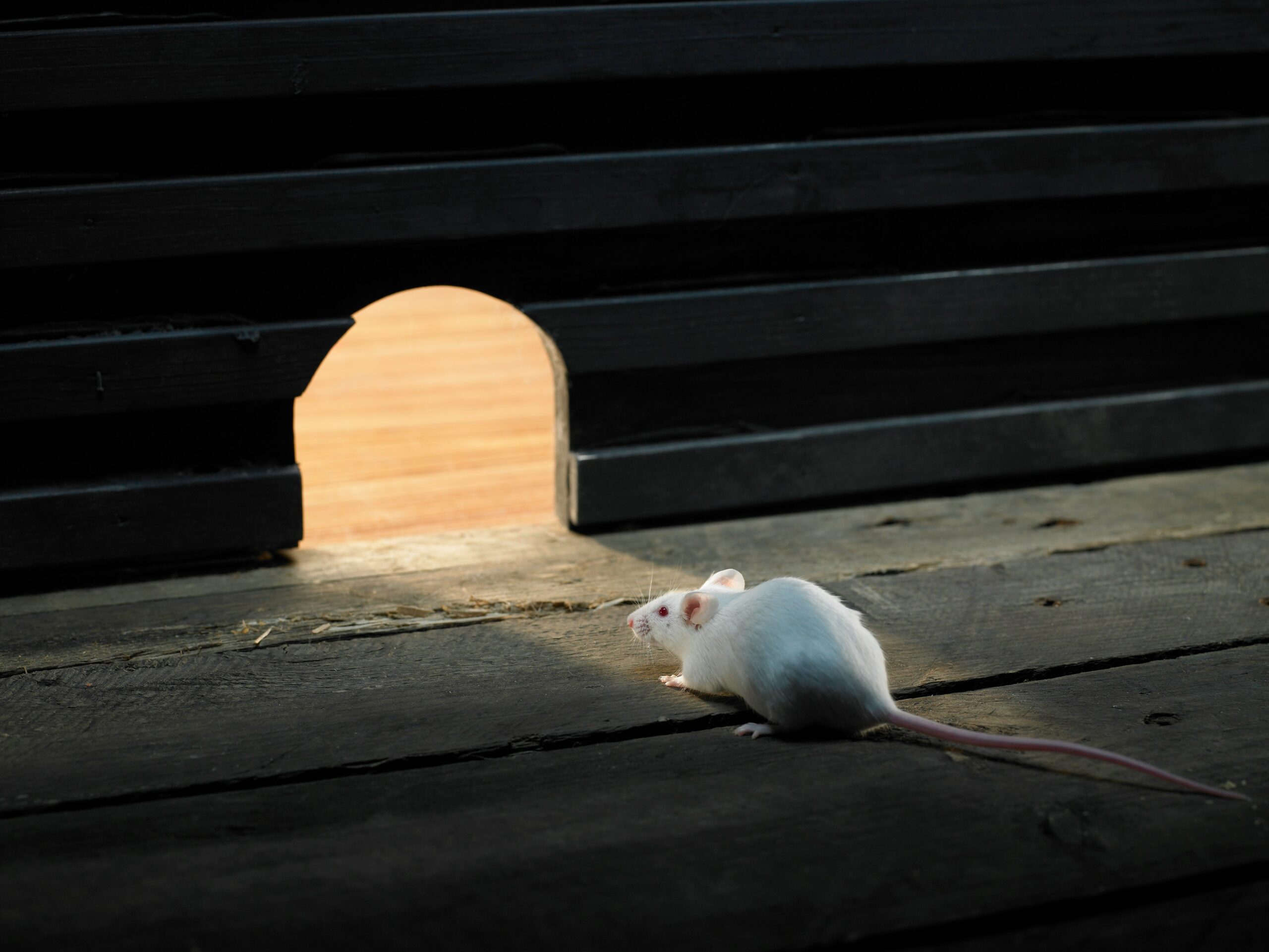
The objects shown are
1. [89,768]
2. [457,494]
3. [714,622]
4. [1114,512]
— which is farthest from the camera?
[457,494]

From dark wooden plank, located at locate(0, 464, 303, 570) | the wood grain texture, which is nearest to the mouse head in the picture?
the wood grain texture

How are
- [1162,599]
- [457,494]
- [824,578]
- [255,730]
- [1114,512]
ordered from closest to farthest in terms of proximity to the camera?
[255,730] → [1162,599] → [824,578] → [1114,512] → [457,494]

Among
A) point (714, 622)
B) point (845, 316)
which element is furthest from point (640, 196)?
point (714, 622)

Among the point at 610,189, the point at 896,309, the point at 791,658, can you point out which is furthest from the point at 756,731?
the point at 896,309

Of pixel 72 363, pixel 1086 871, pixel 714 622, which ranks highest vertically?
pixel 72 363

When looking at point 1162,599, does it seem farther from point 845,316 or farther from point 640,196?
point 640,196

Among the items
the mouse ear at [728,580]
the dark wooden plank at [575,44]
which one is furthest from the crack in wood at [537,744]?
the dark wooden plank at [575,44]

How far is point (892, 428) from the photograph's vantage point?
3.14 m

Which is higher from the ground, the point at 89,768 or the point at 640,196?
the point at 640,196

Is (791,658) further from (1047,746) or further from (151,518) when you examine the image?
(151,518)

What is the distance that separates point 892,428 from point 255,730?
1812 millimetres

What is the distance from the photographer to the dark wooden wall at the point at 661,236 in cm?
256

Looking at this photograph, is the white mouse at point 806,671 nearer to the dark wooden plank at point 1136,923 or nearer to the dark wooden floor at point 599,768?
the dark wooden floor at point 599,768

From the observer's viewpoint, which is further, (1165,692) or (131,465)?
(131,465)
